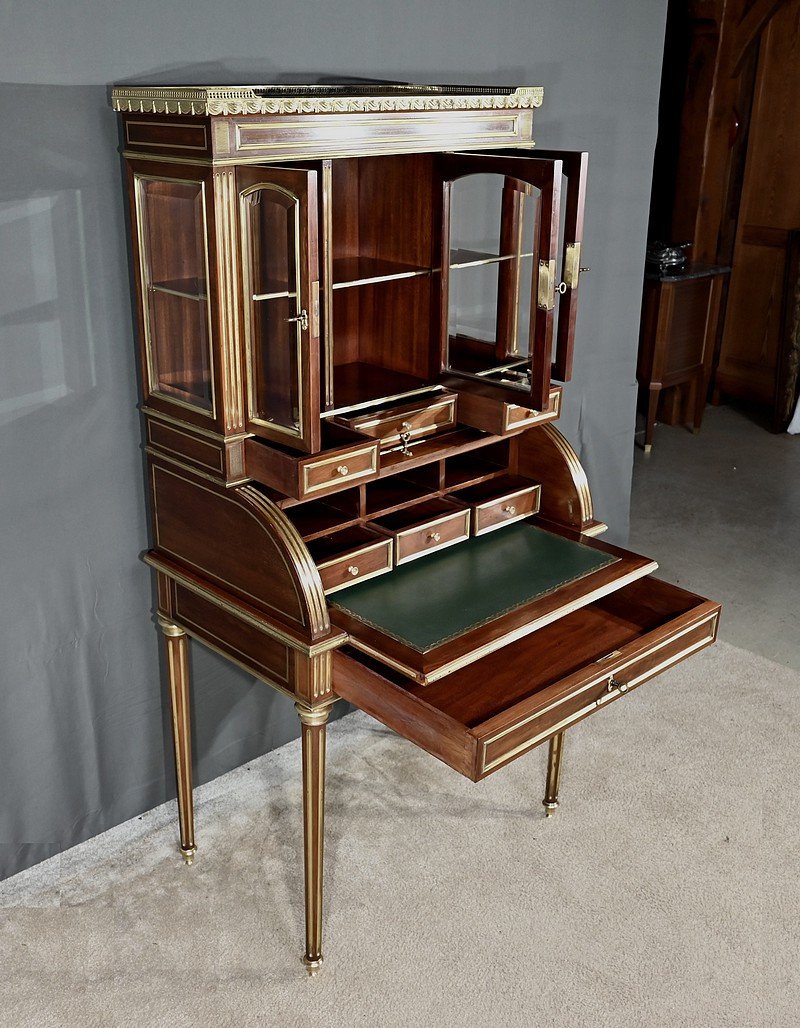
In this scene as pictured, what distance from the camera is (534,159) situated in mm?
1951

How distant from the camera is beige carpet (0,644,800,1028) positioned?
2023 mm

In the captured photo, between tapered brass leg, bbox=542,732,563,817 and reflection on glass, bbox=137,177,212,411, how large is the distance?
115 cm

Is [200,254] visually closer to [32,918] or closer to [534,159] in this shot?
[534,159]

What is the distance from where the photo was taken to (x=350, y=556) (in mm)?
2047

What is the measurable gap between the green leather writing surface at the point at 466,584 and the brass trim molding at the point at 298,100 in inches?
34.5

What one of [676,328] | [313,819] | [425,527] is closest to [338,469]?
[425,527]

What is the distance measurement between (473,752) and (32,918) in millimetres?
1089

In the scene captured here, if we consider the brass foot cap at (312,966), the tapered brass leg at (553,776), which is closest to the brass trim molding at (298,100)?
the tapered brass leg at (553,776)

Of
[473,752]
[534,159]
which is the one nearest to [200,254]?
[534,159]

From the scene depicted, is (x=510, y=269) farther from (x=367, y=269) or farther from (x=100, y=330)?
(x=100, y=330)

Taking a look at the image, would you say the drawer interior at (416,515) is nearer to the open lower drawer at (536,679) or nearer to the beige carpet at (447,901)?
the open lower drawer at (536,679)

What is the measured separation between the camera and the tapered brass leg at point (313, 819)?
196 centimetres

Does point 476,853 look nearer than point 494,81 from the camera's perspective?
Yes

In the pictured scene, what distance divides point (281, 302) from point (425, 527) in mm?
592
